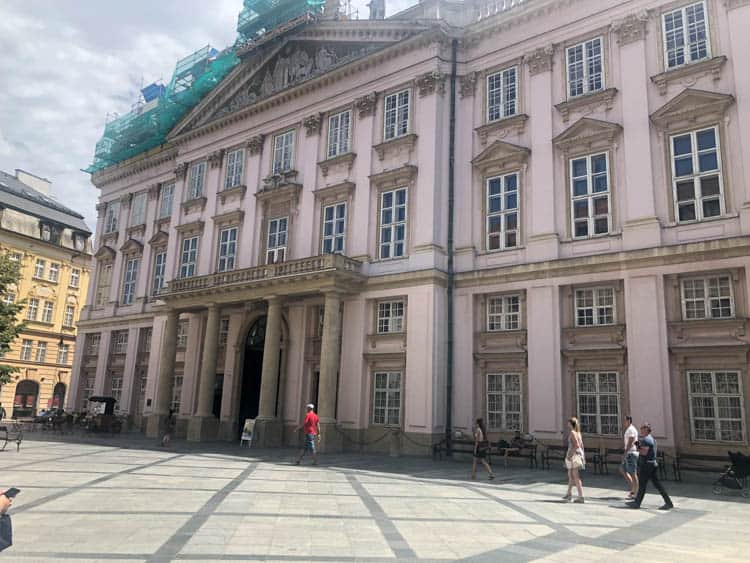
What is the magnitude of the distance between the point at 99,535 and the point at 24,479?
7.03m

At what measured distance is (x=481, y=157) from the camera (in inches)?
1011

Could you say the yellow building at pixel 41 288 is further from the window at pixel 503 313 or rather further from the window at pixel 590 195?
the window at pixel 590 195

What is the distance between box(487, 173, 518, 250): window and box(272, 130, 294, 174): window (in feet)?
38.2

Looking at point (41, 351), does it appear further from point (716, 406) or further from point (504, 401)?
point (716, 406)

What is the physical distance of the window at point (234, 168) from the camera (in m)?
34.5

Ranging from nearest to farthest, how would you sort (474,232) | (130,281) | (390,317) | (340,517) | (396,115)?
(340,517) < (474,232) < (390,317) < (396,115) < (130,281)

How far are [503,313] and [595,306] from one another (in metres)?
3.66

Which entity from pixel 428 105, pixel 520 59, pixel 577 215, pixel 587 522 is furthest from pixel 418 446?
pixel 520 59

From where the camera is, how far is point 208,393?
98.4 feet

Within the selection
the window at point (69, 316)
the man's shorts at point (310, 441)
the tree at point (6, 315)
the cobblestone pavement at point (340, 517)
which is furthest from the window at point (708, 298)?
the window at point (69, 316)

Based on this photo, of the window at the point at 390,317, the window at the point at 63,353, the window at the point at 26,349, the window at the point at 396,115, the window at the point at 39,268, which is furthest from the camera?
the window at the point at 63,353

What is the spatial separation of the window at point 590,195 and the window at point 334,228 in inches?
425

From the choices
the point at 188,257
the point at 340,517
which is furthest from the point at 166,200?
the point at 340,517

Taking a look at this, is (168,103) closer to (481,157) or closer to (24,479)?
(481,157)
